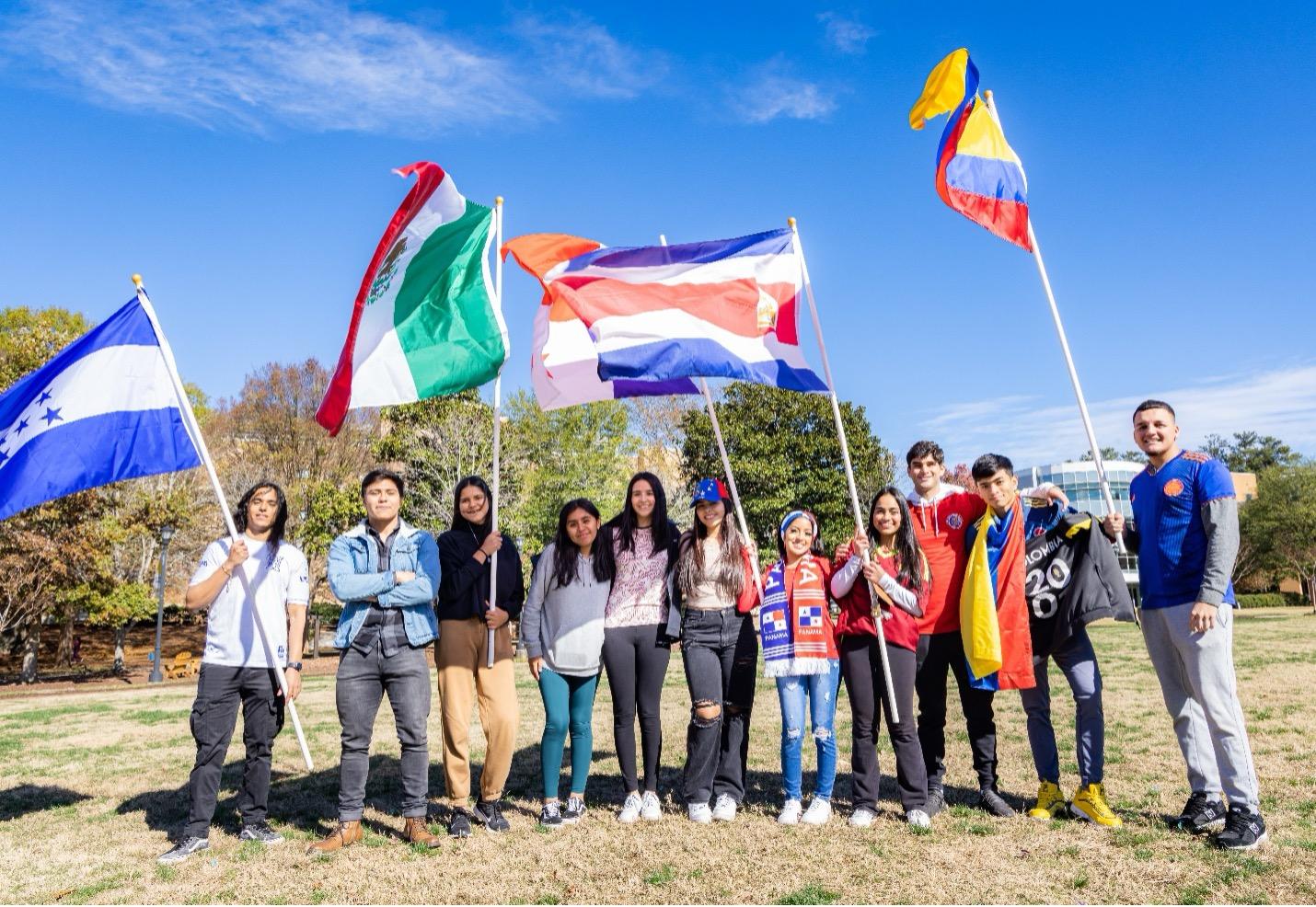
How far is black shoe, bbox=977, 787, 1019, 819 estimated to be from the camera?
6008mm

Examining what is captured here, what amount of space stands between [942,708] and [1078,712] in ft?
3.02

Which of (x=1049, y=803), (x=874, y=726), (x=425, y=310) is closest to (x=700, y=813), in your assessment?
(x=874, y=726)

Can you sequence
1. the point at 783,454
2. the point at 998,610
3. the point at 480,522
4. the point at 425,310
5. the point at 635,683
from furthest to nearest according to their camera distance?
the point at 783,454
the point at 425,310
the point at 480,522
the point at 635,683
the point at 998,610

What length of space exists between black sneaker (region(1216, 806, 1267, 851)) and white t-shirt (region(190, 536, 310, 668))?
571 cm

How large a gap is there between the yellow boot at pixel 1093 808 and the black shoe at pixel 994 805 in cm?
40

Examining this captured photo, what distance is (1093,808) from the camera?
5766 mm

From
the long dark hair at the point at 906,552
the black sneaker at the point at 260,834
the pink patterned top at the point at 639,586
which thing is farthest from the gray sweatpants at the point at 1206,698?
the black sneaker at the point at 260,834

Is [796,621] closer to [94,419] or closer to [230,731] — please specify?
[230,731]

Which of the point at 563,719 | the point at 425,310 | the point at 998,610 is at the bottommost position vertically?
the point at 563,719

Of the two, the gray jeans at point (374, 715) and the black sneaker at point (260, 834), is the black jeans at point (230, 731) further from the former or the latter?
the gray jeans at point (374, 715)

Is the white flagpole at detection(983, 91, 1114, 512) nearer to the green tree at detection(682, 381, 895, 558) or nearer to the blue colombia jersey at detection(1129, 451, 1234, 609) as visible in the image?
the blue colombia jersey at detection(1129, 451, 1234, 609)

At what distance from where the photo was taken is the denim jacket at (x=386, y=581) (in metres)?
5.71

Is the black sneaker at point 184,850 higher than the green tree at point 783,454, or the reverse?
the green tree at point 783,454

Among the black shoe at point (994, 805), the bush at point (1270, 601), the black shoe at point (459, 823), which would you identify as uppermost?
the black shoe at point (459, 823)
